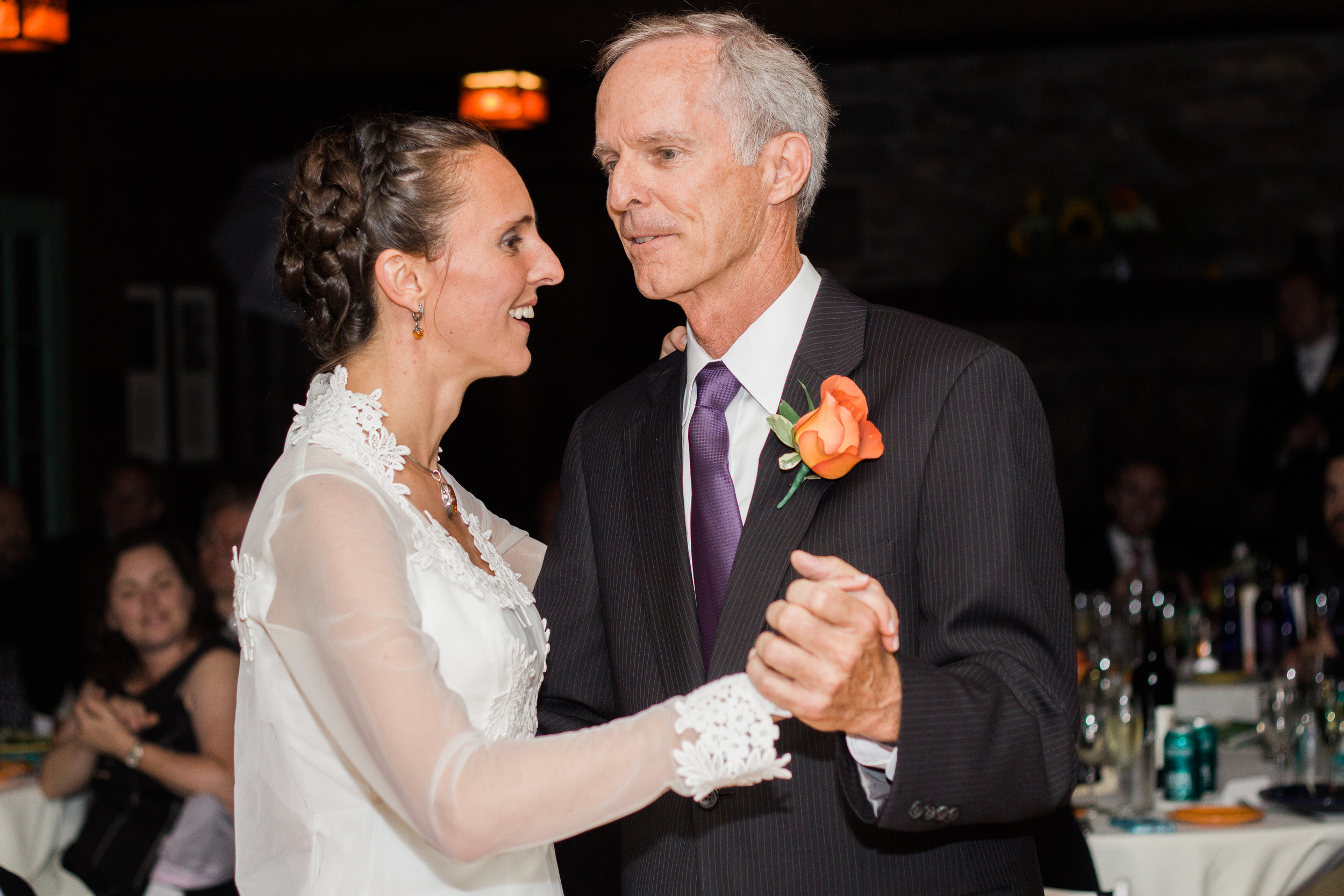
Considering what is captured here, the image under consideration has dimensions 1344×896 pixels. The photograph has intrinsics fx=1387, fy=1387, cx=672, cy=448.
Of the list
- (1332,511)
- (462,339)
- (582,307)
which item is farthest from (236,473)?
(462,339)

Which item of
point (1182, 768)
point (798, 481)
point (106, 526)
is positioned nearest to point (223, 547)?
point (106, 526)

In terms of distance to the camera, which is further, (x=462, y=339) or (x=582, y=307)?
(x=582, y=307)

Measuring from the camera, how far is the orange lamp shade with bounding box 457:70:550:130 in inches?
270

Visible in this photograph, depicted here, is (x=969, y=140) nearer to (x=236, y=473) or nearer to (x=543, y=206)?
(x=543, y=206)

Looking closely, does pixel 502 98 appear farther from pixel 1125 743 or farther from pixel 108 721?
pixel 1125 743

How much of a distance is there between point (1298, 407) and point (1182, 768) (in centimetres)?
344

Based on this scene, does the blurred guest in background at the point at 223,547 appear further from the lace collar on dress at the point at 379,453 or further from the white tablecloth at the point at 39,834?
the lace collar on dress at the point at 379,453

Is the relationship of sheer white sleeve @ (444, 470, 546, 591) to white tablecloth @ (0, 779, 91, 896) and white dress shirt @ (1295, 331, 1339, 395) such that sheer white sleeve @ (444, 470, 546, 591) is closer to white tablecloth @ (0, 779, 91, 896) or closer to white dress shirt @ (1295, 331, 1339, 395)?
white tablecloth @ (0, 779, 91, 896)

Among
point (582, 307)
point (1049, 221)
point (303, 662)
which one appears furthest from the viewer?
point (582, 307)

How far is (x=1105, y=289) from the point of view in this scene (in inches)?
289

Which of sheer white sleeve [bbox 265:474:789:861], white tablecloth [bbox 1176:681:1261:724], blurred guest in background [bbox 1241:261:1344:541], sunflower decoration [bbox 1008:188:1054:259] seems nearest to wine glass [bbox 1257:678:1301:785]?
white tablecloth [bbox 1176:681:1261:724]

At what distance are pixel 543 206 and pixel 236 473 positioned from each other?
2464mm

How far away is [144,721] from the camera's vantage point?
378cm

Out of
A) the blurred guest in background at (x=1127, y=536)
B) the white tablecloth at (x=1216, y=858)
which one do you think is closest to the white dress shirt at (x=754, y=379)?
the white tablecloth at (x=1216, y=858)
